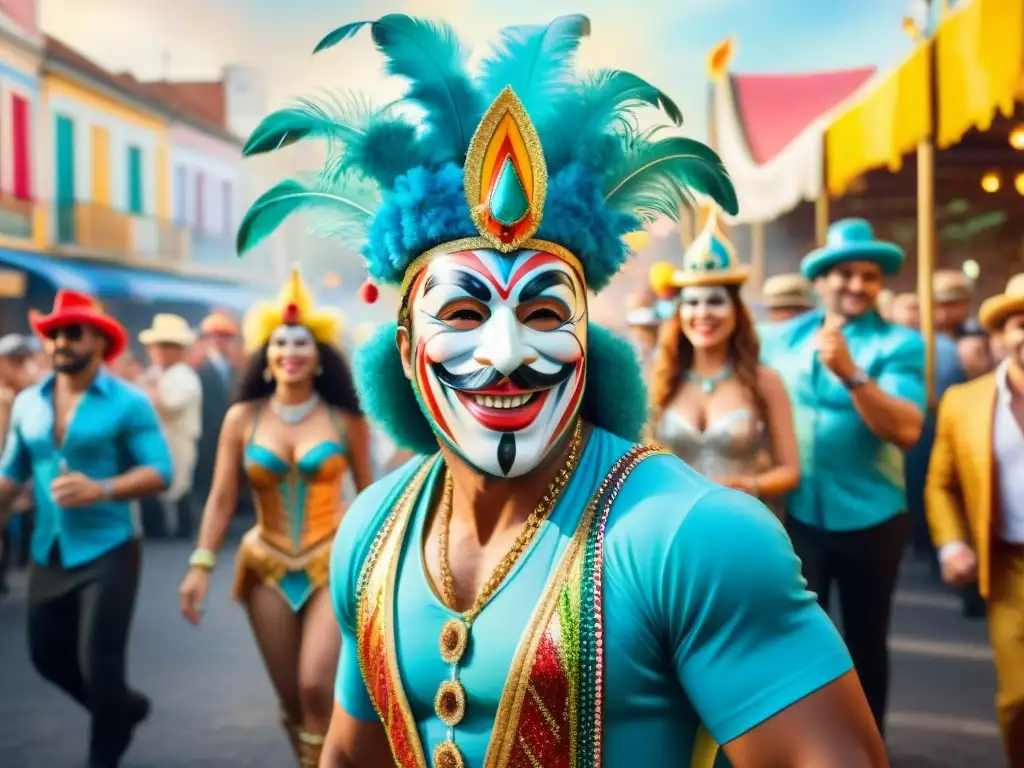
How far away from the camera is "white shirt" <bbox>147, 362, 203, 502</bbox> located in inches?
337

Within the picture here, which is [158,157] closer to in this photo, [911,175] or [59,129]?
[59,129]

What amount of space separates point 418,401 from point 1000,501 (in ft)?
7.87

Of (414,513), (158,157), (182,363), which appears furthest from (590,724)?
(158,157)

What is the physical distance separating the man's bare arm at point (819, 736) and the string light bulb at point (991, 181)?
9330 mm

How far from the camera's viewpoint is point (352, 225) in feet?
6.00

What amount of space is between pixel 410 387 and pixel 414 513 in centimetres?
24

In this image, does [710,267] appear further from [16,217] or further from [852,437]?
[16,217]

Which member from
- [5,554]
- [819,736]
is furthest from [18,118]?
[819,736]

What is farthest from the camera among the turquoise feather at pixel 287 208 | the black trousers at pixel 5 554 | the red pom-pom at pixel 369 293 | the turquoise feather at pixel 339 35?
the black trousers at pixel 5 554

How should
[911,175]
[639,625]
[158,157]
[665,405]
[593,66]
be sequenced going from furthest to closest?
[158,157], [911,175], [665,405], [593,66], [639,625]

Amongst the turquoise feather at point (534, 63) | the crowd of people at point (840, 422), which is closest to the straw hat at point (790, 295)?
the crowd of people at point (840, 422)

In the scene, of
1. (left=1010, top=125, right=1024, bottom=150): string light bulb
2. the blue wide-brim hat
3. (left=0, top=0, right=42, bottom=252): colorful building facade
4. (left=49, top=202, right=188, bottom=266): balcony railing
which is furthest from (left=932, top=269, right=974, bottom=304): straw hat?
(left=49, top=202, right=188, bottom=266): balcony railing

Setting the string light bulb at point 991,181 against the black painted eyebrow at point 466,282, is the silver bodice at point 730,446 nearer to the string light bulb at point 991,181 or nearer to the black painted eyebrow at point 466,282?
the black painted eyebrow at point 466,282

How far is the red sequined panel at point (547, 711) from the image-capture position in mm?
1461
